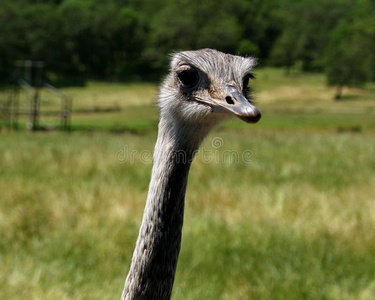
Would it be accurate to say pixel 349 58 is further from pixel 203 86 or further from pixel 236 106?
pixel 236 106

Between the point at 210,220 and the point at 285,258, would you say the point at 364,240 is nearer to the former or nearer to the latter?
the point at 285,258

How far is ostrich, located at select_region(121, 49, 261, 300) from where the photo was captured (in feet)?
5.36

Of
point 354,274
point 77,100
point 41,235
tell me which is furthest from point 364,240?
point 77,100

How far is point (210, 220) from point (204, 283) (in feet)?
3.86

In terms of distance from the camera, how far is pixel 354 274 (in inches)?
146

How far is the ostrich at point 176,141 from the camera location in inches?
64.3

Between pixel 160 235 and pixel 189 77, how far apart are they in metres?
0.54

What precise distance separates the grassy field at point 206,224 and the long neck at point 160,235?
18.6 inches

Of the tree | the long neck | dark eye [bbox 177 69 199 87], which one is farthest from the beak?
the tree

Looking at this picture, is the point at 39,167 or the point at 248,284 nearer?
the point at 248,284
